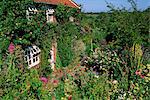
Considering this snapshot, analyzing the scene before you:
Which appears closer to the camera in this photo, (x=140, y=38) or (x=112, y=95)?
(x=112, y=95)

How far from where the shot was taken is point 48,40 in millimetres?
14469

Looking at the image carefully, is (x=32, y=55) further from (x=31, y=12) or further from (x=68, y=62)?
(x=68, y=62)

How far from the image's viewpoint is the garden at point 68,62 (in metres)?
8.09

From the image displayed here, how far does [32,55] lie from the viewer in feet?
46.5

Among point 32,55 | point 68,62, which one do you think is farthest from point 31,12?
point 68,62

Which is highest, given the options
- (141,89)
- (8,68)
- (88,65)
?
(8,68)

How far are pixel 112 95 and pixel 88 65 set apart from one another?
25.8 ft

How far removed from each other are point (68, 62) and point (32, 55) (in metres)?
3.67

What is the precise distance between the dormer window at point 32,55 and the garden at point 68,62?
268 mm

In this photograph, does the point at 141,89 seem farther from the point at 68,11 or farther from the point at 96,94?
the point at 68,11

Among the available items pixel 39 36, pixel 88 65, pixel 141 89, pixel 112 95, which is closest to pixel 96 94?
pixel 112 95

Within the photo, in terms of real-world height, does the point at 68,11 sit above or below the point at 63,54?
above

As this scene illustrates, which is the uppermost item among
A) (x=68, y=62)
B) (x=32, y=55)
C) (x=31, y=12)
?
(x=31, y=12)

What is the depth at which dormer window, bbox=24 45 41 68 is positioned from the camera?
1382cm
